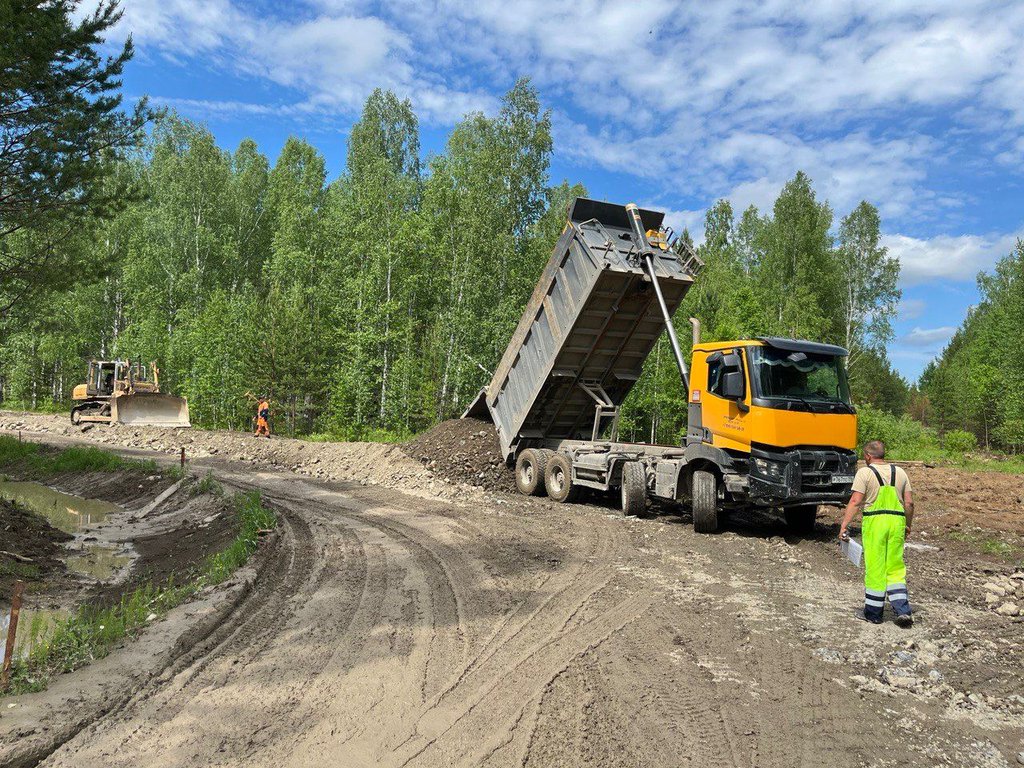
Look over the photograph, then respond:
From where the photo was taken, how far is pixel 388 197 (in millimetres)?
25922

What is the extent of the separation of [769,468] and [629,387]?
3.80 metres

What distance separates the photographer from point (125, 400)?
22.3 m

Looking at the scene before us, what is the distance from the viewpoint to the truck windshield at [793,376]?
26.8 feet

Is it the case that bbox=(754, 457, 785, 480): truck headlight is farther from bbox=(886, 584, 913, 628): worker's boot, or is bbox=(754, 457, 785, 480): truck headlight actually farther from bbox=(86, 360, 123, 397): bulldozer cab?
bbox=(86, 360, 123, 397): bulldozer cab

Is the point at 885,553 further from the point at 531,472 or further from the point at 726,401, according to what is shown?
the point at 531,472

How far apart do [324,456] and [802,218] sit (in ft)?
86.8

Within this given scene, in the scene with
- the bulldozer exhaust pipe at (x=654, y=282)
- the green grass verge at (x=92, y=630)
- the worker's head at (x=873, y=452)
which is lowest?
the green grass verge at (x=92, y=630)

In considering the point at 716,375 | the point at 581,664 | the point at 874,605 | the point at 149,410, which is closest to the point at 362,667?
the point at 581,664

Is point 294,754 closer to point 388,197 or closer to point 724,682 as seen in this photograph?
point 724,682

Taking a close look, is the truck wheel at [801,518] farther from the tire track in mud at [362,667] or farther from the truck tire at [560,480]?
the tire track in mud at [362,667]

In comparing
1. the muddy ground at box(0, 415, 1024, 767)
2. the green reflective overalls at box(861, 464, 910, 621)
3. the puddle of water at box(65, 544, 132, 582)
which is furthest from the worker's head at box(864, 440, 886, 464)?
the puddle of water at box(65, 544, 132, 582)

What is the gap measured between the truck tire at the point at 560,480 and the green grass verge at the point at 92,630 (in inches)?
218

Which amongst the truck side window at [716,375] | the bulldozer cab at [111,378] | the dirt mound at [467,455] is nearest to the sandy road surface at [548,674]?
the truck side window at [716,375]

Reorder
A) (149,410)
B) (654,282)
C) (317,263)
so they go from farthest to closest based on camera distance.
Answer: (317,263)
(149,410)
(654,282)
